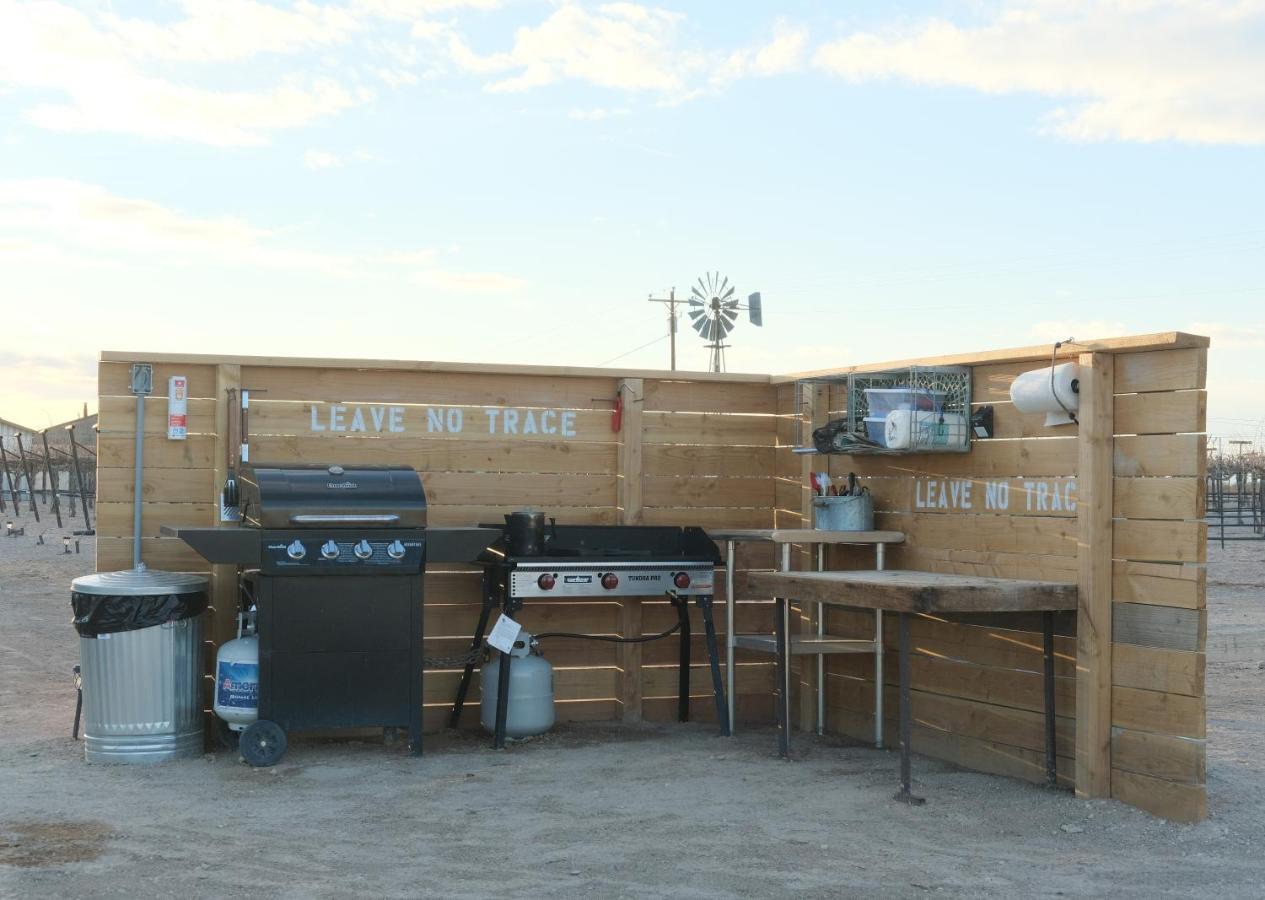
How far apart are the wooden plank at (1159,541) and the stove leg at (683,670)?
7.87 ft

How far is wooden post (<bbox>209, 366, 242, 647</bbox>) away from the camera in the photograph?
21.3 feet

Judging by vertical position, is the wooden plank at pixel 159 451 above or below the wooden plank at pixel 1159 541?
above

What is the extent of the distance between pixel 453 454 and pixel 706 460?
1395 mm

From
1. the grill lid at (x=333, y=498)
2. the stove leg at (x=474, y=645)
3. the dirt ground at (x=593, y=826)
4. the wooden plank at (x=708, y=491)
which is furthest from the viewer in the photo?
the wooden plank at (x=708, y=491)

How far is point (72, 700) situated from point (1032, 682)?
535 cm

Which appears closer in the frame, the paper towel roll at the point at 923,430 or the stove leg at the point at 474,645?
the paper towel roll at the point at 923,430

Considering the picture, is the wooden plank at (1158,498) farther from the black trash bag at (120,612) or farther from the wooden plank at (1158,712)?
the black trash bag at (120,612)

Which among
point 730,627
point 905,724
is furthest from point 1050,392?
point 730,627

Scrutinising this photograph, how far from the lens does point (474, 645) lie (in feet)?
22.0

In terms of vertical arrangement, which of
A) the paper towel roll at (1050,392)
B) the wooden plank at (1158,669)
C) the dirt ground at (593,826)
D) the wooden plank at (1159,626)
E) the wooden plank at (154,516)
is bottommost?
the dirt ground at (593,826)

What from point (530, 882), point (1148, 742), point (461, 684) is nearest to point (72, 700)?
point (461, 684)

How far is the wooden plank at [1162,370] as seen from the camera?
4.95 meters

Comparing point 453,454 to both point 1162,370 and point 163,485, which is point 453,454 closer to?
point 163,485

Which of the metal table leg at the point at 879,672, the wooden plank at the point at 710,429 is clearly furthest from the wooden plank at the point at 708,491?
the metal table leg at the point at 879,672
